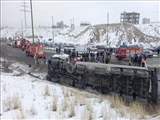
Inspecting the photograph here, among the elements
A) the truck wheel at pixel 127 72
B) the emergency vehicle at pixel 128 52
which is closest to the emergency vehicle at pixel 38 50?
the emergency vehicle at pixel 128 52

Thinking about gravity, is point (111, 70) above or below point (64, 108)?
above

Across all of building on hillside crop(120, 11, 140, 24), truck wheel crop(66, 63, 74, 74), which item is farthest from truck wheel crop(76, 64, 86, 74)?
building on hillside crop(120, 11, 140, 24)

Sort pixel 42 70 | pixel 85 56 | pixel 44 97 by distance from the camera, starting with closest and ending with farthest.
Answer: pixel 44 97, pixel 42 70, pixel 85 56

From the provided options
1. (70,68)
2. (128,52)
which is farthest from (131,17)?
(70,68)

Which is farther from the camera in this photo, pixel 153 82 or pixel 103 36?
pixel 103 36

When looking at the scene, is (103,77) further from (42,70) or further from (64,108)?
(42,70)

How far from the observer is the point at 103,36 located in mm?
70500

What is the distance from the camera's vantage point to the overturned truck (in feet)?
36.6

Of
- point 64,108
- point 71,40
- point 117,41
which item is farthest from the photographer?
point 71,40

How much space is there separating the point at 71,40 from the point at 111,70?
67.8m

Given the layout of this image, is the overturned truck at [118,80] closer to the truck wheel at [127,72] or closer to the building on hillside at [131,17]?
the truck wheel at [127,72]

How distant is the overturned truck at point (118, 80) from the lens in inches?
440

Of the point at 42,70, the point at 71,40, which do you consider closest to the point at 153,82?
the point at 42,70

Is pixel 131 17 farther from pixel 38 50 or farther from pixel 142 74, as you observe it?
pixel 142 74
